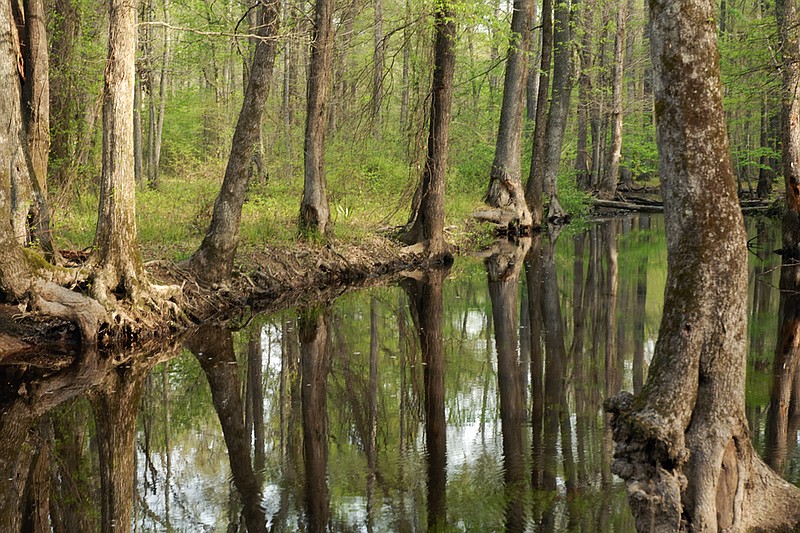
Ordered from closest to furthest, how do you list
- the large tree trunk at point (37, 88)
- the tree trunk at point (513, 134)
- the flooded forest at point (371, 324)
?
the flooded forest at point (371, 324) < the large tree trunk at point (37, 88) < the tree trunk at point (513, 134)

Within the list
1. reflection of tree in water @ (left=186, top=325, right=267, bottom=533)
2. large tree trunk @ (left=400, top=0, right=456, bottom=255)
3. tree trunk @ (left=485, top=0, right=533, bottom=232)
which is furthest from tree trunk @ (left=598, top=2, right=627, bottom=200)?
reflection of tree in water @ (left=186, top=325, right=267, bottom=533)

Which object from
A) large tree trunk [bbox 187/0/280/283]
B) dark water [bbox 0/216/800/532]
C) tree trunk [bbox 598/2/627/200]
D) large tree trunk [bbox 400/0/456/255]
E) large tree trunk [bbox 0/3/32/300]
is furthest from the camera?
tree trunk [bbox 598/2/627/200]

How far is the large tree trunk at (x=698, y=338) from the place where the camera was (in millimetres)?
4898

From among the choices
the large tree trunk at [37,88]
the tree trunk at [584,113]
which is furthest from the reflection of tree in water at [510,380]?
the tree trunk at [584,113]

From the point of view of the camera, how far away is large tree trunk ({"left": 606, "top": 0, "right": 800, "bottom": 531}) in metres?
4.90

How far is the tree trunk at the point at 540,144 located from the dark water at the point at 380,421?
466 inches

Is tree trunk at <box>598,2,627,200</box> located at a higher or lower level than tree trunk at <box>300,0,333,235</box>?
higher

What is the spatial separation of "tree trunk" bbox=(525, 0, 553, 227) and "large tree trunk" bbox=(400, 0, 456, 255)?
776cm

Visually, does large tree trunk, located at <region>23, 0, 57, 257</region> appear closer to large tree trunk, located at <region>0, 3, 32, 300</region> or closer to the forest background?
the forest background

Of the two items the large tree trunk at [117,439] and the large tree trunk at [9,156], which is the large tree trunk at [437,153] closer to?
the large tree trunk at [9,156]

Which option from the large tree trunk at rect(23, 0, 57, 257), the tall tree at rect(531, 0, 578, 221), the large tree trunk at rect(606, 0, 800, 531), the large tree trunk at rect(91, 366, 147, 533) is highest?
the tall tree at rect(531, 0, 578, 221)

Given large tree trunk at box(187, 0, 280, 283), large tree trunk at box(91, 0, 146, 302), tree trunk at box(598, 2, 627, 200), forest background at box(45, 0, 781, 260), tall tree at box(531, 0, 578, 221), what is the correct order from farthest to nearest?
tree trunk at box(598, 2, 627, 200)
tall tree at box(531, 0, 578, 221)
forest background at box(45, 0, 781, 260)
large tree trunk at box(187, 0, 280, 283)
large tree trunk at box(91, 0, 146, 302)

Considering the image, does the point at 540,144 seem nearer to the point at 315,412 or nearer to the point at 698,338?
the point at 315,412

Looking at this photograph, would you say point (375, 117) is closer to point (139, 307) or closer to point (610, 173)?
point (139, 307)
